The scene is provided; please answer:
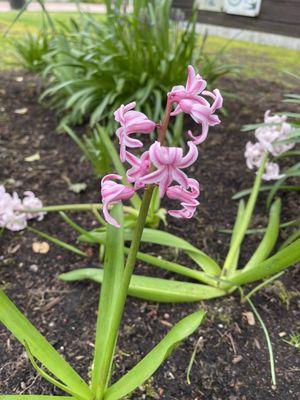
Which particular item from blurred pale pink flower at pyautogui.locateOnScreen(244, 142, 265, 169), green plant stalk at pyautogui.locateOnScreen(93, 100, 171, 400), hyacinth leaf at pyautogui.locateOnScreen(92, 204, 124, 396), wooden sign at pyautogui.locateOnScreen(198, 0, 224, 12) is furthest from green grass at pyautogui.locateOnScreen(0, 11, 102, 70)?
green plant stalk at pyautogui.locateOnScreen(93, 100, 171, 400)

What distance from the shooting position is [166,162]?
833 mm

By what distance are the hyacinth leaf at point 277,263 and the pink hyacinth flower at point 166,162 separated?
0.54m

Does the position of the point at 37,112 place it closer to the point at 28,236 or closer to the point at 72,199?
the point at 72,199

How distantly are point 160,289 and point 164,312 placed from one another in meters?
0.14

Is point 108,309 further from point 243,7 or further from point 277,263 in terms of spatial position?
point 243,7

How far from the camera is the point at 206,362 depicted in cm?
159

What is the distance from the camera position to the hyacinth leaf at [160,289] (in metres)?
1.69

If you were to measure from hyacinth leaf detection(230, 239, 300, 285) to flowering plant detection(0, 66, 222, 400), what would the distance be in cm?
30

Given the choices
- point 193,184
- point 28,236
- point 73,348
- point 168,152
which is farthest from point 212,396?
point 28,236

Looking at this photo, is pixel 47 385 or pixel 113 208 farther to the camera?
pixel 113 208

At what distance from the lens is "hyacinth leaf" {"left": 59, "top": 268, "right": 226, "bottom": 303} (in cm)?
169

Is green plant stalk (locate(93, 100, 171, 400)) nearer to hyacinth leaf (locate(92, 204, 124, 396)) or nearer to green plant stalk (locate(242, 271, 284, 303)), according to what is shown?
hyacinth leaf (locate(92, 204, 124, 396))

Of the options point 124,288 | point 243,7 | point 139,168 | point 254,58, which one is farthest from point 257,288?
point 254,58

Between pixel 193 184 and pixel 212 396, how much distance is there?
2.81 feet
